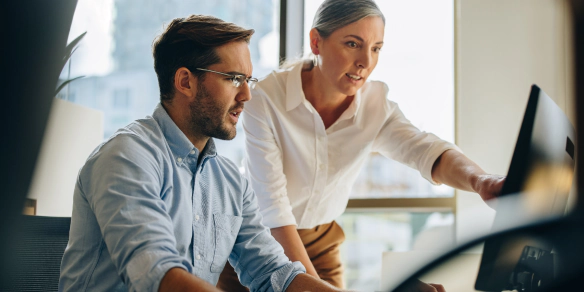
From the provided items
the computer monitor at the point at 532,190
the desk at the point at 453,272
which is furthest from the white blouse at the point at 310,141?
the desk at the point at 453,272

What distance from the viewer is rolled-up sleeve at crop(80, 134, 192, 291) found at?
0.96 meters

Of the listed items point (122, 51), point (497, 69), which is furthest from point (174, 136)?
point (122, 51)

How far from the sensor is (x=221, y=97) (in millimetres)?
1359

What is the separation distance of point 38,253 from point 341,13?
1130 millimetres

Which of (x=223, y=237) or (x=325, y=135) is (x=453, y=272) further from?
(x=325, y=135)

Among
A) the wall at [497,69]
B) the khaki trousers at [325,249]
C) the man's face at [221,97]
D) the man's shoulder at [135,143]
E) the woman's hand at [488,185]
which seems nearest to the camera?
the man's shoulder at [135,143]

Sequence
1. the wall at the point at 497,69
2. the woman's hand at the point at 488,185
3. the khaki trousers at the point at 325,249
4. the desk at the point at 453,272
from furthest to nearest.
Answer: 1. the wall at the point at 497,69
2. the khaki trousers at the point at 325,249
3. the woman's hand at the point at 488,185
4. the desk at the point at 453,272

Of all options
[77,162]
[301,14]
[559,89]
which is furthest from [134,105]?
[559,89]

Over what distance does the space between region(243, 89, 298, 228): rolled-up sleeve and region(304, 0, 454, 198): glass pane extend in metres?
1.50

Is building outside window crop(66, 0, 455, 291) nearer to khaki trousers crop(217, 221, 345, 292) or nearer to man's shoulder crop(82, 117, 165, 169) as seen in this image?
khaki trousers crop(217, 221, 345, 292)

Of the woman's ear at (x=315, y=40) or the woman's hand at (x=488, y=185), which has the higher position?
the woman's ear at (x=315, y=40)

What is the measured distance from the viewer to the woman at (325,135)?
5.44 ft

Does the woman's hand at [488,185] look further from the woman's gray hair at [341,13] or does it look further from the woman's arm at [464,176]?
the woman's gray hair at [341,13]

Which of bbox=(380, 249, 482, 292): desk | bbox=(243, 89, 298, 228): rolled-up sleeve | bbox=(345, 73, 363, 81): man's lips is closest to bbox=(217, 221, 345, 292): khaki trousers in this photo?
bbox=(243, 89, 298, 228): rolled-up sleeve
